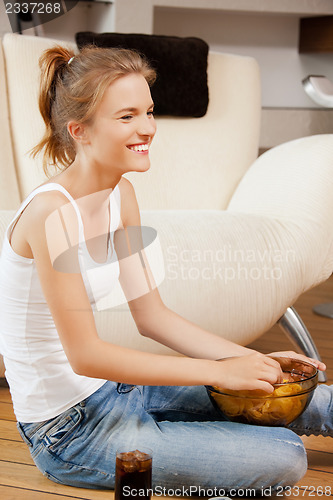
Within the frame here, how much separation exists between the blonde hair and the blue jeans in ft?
1.46

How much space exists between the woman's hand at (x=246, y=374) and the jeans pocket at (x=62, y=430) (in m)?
0.26

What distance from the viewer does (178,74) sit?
7.82 ft

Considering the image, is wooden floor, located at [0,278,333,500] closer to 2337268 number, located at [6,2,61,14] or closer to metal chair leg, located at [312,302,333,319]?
metal chair leg, located at [312,302,333,319]

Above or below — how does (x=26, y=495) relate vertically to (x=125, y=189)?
below

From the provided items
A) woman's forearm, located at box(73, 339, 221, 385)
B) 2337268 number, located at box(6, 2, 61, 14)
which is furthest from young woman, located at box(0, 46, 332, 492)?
2337268 number, located at box(6, 2, 61, 14)

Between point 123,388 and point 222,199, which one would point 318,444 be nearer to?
point 123,388

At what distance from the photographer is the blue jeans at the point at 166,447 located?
1200 millimetres

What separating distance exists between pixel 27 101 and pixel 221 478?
1.44 metres

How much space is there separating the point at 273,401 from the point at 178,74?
1.46m

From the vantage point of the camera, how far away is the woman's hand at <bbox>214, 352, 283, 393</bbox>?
3.74ft

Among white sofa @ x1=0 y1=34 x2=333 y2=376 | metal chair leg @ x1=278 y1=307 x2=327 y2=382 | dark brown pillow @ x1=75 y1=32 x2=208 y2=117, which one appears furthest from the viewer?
dark brown pillow @ x1=75 y1=32 x2=208 y2=117

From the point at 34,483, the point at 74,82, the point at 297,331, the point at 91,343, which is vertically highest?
the point at 74,82

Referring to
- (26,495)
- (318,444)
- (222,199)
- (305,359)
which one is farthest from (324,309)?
(26,495)

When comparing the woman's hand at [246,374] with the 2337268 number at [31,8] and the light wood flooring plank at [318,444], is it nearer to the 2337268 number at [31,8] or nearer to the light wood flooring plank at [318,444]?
the light wood flooring plank at [318,444]
